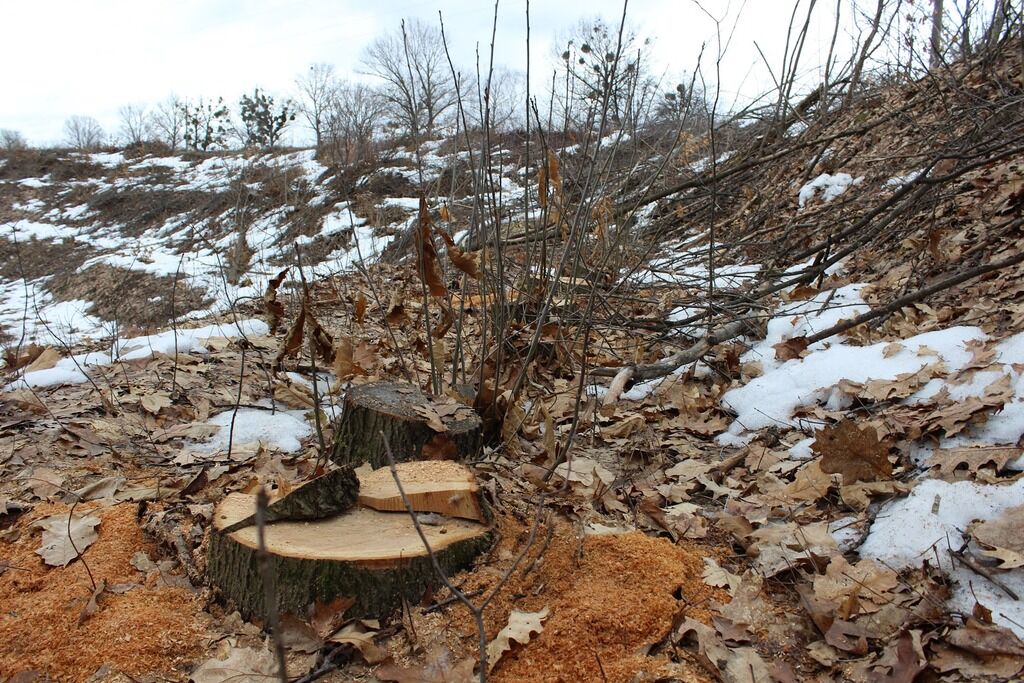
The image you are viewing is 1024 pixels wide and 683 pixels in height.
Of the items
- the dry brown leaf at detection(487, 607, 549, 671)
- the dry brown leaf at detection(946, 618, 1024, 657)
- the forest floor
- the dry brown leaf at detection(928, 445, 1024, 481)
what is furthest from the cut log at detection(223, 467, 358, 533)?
the dry brown leaf at detection(928, 445, 1024, 481)

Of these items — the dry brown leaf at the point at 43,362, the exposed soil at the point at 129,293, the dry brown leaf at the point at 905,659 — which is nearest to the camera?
the dry brown leaf at the point at 905,659

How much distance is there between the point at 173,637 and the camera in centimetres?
179

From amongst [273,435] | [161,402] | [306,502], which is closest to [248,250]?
[161,402]

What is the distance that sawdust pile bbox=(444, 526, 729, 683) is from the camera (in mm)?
1658

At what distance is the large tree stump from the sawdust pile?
0.63 m

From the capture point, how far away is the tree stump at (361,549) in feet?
5.91

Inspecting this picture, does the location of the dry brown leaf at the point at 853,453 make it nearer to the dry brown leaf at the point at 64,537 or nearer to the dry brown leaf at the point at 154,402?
the dry brown leaf at the point at 64,537

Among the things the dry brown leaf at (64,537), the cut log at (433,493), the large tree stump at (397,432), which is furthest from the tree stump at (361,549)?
the dry brown leaf at (64,537)

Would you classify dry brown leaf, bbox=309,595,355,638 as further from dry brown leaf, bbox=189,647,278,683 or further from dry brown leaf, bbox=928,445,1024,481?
A: dry brown leaf, bbox=928,445,1024,481

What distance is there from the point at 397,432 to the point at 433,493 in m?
0.54

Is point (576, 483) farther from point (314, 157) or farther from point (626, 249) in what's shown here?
point (314, 157)

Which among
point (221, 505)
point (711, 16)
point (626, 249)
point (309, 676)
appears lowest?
point (309, 676)

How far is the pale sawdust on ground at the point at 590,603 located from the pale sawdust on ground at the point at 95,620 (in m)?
0.67

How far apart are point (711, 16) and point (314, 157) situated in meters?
16.0
